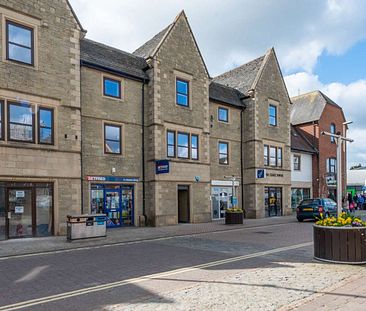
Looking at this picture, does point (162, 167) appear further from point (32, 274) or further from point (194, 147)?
point (32, 274)

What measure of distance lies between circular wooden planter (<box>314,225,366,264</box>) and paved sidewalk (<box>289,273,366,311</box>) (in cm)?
190

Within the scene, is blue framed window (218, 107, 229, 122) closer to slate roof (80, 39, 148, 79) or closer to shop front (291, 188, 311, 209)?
slate roof (80, 39, 148, 79)

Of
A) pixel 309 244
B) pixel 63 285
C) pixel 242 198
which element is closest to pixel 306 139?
pixel 242 198

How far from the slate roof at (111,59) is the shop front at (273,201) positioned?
1315cm

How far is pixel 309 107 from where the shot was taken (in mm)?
37750

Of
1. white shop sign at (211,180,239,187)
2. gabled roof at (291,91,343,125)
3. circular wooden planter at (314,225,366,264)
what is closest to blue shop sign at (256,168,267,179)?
white shop sign at (211,180,239,187)

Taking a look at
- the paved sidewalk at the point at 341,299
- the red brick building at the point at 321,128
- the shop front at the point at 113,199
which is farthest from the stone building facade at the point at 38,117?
the red brick building at the point at 321,128

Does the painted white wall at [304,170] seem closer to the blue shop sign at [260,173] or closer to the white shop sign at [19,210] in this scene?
the blue shop sign at [260,173]

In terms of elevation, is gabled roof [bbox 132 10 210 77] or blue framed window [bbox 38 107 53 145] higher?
gabled roof [bbox 132 10 210 77]

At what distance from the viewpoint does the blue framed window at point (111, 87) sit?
19.4 meters

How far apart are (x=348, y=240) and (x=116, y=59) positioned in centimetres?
1568

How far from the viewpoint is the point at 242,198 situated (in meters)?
27.3

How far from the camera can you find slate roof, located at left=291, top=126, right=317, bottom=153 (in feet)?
109

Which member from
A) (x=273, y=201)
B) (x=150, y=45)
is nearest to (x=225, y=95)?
(x=150, y=45)
